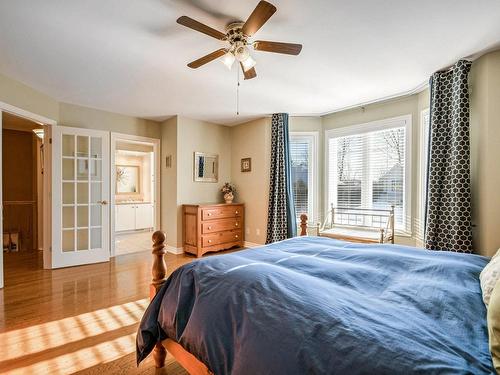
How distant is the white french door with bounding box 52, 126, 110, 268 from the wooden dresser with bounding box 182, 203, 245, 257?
1.27 m

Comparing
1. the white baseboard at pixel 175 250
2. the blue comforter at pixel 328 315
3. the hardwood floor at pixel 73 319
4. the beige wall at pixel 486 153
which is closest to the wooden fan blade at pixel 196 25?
the blue comforter at pixel 328 315

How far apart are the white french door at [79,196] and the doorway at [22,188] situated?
1.39 metres

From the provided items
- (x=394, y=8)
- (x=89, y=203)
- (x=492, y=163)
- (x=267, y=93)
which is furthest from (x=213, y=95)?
(x=492, y=163)

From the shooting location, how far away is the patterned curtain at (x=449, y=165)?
2574 millimetres

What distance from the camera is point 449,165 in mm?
2727

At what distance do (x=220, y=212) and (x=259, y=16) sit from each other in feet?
11.0

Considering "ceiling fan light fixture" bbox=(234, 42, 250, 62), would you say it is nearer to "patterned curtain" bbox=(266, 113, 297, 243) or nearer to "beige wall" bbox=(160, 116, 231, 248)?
"patterned curtain" bbox=(266, 113, 297, 243)

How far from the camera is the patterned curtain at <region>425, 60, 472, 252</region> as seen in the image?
2.57 meters

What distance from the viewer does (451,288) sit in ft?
3.66

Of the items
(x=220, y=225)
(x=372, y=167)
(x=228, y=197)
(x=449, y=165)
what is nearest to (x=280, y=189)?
(x=228, y=197)

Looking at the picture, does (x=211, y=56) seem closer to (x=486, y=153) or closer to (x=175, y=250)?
(x=486, y=153)

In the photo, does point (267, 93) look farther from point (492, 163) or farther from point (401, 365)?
point (401, 365)

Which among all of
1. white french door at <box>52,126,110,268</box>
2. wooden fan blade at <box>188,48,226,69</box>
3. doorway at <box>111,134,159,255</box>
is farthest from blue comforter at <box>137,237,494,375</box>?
doorway at <box>111,134,159,255</box>

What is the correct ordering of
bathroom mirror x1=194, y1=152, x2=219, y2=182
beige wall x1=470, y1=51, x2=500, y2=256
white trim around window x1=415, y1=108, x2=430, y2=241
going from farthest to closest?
bathroom mirror x1=194, y1=152, x2=219, y2=182
white trim around window x1=415, y1=108, x2=430, y2=241
beige wall x1=470, y1=51, x2=500, y2=256
